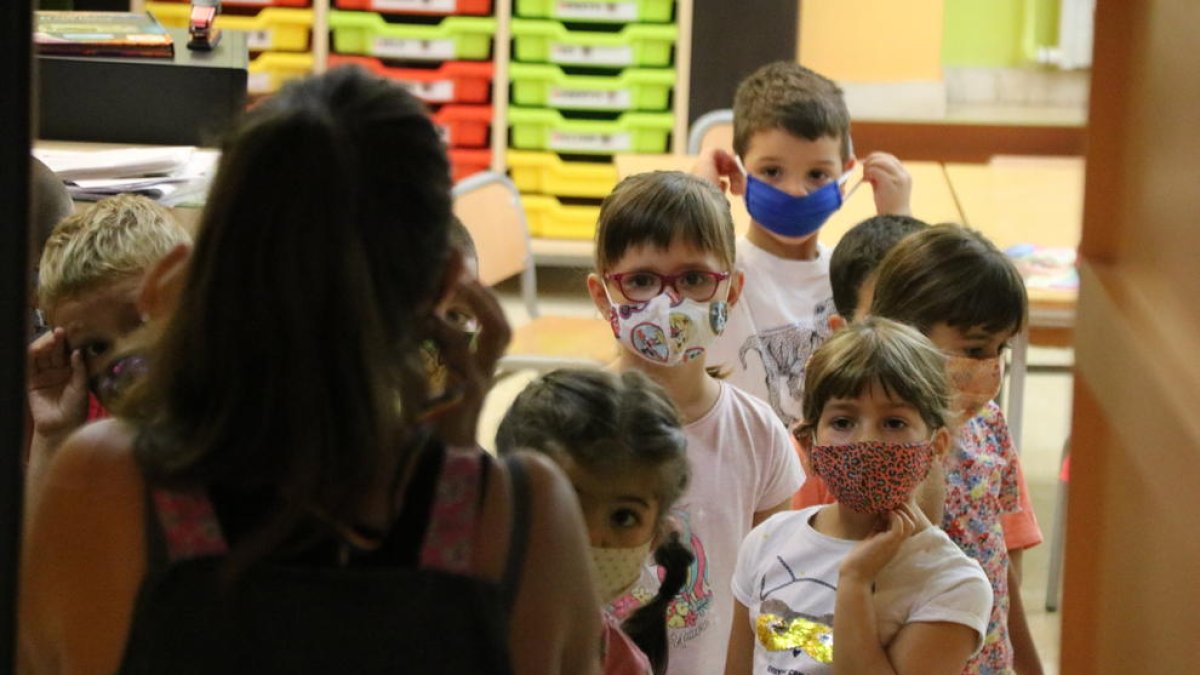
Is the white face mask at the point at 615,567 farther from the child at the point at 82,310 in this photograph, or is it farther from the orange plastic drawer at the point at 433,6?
the orange plastic drawer at the point at 433,6

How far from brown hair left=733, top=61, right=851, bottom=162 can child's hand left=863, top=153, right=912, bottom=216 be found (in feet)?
0.18

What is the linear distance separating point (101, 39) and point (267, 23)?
132 inches

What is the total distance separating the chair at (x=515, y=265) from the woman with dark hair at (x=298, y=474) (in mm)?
3168

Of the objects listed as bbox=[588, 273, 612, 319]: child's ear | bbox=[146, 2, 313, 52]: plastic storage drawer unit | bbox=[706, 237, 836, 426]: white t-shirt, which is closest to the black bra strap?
bbox=[588, 273, 612, 319]: child's ear

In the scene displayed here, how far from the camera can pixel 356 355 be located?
0.99 meters

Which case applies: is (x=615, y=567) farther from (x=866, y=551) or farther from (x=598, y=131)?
(x=598, y=131)

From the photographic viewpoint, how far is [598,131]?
643 centimetres

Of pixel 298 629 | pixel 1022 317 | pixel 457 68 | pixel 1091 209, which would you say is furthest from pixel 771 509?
pixel 457 68

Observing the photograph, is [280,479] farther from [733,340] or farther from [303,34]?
[303,34]

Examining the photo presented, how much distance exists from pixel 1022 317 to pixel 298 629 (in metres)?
1.54

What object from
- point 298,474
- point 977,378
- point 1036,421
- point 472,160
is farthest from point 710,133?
point 298,474

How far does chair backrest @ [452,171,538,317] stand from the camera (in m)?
4.32

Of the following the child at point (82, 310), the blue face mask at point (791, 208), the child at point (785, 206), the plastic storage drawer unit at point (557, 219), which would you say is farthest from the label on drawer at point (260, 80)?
Answer: the child at point (82, 310)

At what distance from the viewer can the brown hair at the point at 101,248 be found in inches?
72.3
